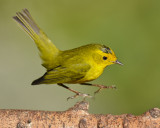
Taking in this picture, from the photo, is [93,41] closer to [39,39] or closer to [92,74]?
[39,39]

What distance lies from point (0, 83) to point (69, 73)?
8.10ft

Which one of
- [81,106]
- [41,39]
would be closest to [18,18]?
[41,39]

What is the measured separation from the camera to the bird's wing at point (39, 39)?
4594 mm

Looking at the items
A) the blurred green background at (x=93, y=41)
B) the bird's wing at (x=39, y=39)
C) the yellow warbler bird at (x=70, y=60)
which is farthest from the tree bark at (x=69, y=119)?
the blurred green background at (x=93, y=41)

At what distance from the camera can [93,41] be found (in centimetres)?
698

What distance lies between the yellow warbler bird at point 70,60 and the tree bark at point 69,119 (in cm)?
111

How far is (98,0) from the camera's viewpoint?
8.02 m

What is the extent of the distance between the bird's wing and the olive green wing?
0.21 metres

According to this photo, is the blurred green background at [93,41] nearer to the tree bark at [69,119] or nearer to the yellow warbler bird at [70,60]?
the yellow warbler bird at [70,60]

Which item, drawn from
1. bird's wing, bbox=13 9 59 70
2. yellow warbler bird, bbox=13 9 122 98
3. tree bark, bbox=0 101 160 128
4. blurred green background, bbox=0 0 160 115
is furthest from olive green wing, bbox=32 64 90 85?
blurred green background, bbox=0 0 160 115

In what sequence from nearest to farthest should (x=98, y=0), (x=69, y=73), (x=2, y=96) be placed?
(x=69, y=73), (x=2, y=96), (x=98, y=0)

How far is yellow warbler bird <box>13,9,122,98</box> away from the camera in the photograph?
14.5 ft

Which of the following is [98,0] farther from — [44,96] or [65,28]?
[44,96]

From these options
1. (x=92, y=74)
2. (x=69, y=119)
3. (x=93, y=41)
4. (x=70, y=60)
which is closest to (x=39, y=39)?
(x=70, y=60)
